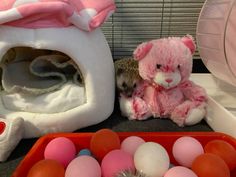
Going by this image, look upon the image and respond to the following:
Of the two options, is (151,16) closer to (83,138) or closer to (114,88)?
(114,88)

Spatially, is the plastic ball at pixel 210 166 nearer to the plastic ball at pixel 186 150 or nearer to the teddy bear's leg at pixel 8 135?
the plastic ball at pixel 186 150

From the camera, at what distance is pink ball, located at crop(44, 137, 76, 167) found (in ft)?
2.19

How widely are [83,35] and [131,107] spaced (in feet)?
0.98

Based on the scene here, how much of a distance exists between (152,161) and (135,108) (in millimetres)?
362

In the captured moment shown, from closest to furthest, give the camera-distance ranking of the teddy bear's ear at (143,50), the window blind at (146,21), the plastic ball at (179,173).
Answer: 1. the plastic ball at (179,173)
2. the teddy bear's ear at (143,50)
3. the window blind at (146,21)

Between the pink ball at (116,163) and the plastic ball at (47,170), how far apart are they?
0.09 metres

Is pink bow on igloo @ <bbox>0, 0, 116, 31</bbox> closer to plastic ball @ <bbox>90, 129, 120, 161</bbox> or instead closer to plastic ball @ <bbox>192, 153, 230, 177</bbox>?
plastic ball @ <bbox>90, 129, 120, 161</bbox>

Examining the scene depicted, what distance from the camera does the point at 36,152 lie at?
71cm

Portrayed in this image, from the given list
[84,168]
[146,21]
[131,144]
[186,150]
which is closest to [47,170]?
[84,168]

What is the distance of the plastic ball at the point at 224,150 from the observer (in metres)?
0.64

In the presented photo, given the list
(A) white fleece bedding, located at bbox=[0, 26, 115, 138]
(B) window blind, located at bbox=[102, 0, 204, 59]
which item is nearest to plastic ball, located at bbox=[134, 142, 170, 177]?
(A) white fleece bedding, located at bbox=[0, 26, 115, 138]

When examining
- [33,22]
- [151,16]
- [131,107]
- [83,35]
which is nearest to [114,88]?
[131,107]

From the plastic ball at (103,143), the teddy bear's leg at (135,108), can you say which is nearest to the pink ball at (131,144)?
the plastic ball at (103,143)

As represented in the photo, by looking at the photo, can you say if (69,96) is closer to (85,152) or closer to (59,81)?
(59,81)
